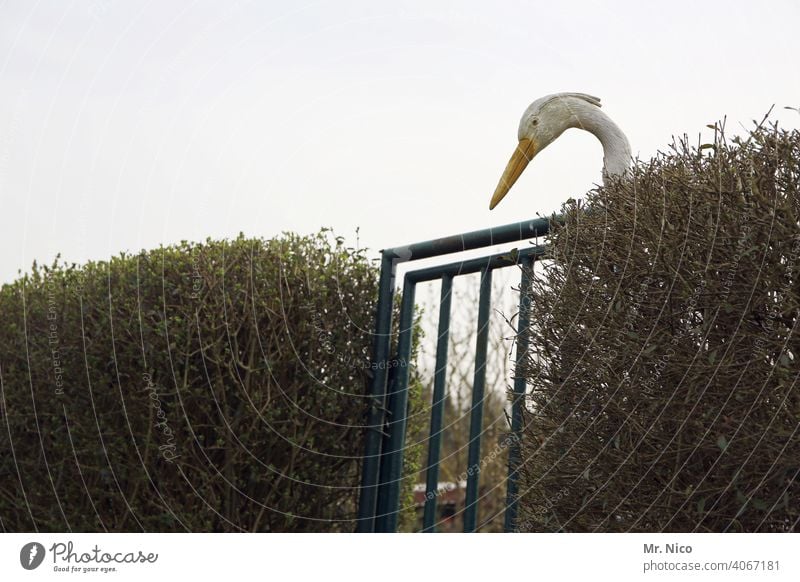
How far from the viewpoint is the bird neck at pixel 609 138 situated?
2885mm

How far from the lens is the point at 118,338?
386 centimetres

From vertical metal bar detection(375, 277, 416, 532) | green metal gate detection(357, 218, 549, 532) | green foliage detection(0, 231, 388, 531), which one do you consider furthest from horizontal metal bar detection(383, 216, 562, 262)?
green foliage detection(0, 231, 388, 531)

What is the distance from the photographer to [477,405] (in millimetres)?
3098

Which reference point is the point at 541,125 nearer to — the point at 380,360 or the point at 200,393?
the point at 380,360

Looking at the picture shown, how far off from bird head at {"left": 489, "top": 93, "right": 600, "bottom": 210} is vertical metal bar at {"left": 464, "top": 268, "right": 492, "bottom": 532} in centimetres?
38

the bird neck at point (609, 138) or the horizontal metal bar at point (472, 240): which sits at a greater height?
the bird neck at point (609, 138)

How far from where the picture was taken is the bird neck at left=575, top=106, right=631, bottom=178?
2.88 meters

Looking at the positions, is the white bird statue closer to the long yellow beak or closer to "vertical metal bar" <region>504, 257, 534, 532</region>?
the long yellow beak
